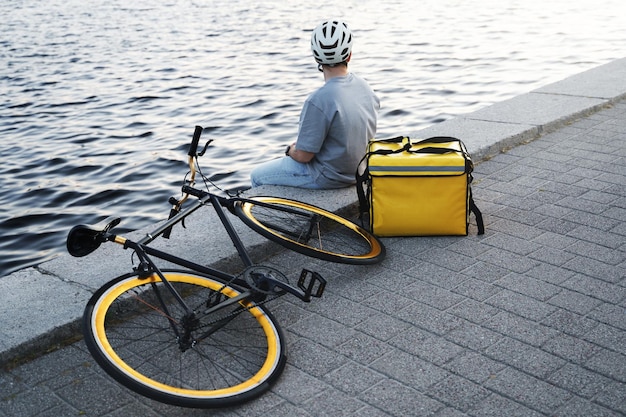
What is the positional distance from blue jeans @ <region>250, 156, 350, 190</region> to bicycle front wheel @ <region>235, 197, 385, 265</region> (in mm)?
824

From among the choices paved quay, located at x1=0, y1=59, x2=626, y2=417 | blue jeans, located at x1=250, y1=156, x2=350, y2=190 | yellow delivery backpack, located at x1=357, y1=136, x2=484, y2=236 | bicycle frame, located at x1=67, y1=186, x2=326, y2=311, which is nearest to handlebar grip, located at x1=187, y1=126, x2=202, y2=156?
bicycle frame, located at x1=67, y1=186, x2=326, y2=311

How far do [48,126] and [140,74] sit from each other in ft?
11.8

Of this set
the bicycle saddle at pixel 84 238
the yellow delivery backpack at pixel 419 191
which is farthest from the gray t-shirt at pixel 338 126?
the bicycle saddle at pixel 84 238

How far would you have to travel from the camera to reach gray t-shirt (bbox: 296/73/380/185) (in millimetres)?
5773

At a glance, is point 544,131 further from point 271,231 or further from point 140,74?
point 140,74

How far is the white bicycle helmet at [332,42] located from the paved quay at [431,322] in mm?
1038

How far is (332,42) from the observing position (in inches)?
223

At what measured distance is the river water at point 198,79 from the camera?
9.07 metres

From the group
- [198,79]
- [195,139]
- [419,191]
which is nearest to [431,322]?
[419,191]

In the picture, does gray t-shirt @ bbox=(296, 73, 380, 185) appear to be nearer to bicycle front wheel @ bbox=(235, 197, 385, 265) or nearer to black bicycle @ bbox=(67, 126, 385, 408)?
bicycle front wheel @ bbox=(235, 197, 385, 265)

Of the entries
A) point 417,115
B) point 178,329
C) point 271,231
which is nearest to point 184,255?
point 271,231

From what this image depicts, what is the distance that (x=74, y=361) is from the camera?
4.19 metres

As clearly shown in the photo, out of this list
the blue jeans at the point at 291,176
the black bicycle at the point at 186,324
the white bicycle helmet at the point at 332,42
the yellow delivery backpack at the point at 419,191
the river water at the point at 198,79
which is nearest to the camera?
the black bicycle at the point at 186,324

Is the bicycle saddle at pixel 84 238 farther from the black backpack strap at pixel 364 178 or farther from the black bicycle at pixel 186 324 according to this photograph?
the black backpack strap at pixel 364 178
